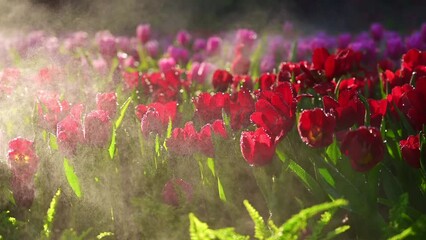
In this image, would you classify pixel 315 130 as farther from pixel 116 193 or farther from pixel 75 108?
pixel 75 108

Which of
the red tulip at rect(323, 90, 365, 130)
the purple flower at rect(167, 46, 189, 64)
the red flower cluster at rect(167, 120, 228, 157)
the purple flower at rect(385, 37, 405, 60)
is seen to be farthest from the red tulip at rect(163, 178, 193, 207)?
the purple flower at rect(167, 46, 189, 64)

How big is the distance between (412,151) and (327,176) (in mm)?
261

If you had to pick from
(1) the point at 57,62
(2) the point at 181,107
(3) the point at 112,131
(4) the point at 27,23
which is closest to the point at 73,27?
(4) the point at 27,23

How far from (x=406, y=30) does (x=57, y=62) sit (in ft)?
21.1

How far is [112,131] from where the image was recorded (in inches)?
86.4

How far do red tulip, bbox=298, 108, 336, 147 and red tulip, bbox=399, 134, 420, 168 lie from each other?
9.6 inches

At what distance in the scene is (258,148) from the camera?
186 cm

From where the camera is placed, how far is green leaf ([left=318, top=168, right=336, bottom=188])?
1870 millimetres

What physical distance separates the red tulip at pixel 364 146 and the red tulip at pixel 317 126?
3.0 inches

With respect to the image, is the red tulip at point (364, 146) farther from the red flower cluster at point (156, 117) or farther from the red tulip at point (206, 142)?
the red flower cluster at point (156, 117)

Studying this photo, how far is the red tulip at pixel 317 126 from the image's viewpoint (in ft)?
5.98

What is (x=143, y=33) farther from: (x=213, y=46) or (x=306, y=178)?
(x=306, y=178)

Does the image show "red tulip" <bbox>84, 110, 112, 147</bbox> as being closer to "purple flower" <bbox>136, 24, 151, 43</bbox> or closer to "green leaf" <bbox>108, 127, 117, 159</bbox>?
"green leaf" <bbox>108, 127, 117, 159</bbox>

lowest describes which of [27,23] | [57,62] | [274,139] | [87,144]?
[27,23]
